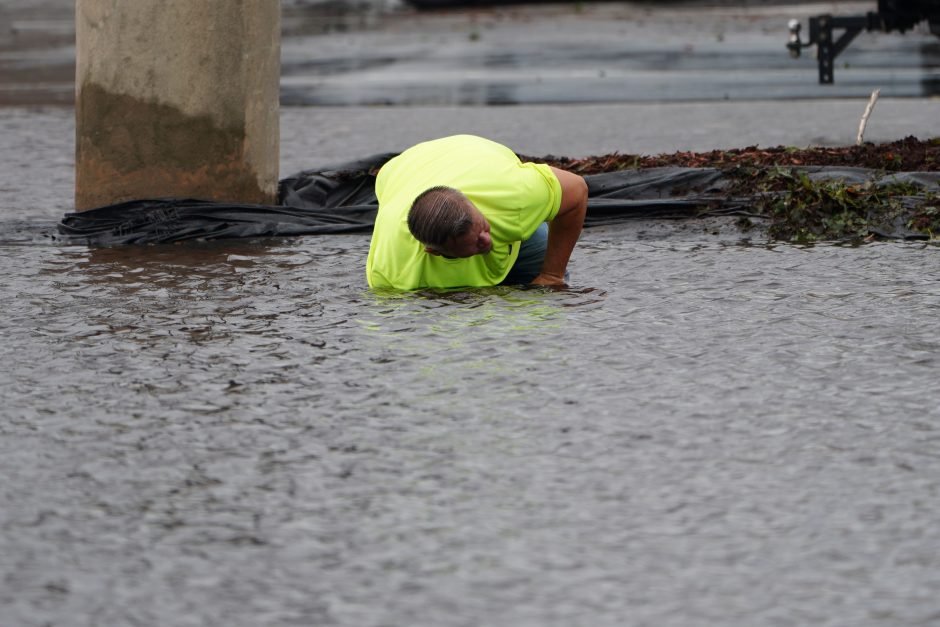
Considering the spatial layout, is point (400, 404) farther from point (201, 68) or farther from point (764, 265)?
point (201, 68)

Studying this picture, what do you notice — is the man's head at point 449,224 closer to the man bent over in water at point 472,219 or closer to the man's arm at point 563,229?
the man bent over in water at point 472,219

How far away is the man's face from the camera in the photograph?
5656 mm

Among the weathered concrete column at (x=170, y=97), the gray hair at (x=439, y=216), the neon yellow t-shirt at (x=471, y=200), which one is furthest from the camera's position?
the weathered concrete column at (x=170, y=97)

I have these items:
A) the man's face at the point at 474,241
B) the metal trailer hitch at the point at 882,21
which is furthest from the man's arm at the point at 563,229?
the metal trailer hitch at the point at 882,21

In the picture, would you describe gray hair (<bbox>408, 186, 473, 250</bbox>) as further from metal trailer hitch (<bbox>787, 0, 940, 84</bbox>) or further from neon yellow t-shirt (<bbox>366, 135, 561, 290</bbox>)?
metal trailer hitch (<bbox>787, 0, 940, 84</bbox>)

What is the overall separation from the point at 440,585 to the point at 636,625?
49cm

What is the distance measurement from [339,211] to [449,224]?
2.49m

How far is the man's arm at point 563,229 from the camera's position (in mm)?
6121

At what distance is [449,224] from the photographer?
5625mm

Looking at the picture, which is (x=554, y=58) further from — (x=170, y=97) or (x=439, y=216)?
(x=439, y=216)

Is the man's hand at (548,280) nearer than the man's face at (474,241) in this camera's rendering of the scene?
No

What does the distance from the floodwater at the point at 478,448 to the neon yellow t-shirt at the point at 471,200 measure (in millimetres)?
121

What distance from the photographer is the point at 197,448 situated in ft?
14.2

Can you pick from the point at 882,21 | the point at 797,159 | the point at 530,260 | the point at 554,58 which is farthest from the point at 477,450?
the point at 554,58
